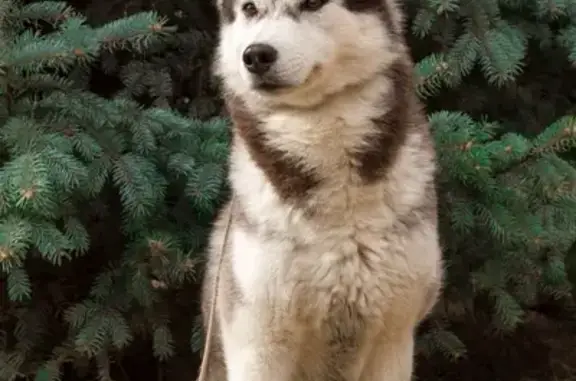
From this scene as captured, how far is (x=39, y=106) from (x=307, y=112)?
849 mm

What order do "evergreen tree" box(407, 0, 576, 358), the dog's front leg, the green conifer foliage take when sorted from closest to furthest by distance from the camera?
the dog's front leg < the green conifer foliage < "evergreen tree" box(407, 0, 576, 358)

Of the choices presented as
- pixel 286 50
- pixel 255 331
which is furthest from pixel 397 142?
pixel 255 331

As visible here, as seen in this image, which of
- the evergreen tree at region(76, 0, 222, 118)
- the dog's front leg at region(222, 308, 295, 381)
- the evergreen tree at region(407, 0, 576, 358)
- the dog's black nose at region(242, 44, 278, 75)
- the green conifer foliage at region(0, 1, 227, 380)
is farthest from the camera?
the evergreen tree at region(76, 0, 222, 118)

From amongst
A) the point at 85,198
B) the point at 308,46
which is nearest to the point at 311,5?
the point at 308,46

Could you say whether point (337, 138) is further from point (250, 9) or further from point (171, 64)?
point (171, 64)

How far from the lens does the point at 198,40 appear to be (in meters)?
3.17

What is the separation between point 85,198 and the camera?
2590 mm

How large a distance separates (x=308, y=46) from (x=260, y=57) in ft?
0.36

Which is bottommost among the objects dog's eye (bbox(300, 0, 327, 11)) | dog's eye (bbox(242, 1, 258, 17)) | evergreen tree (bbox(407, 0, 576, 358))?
evergreen tree (bbox(407, 0, 576, 358))

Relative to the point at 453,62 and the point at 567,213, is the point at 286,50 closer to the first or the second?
the point at 453,62

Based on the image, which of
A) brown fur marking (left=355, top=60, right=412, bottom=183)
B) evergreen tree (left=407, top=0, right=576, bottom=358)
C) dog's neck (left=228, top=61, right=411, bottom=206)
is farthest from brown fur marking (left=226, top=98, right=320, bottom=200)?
evergreen tree (left=407, top=0, right=576, bottom=358)

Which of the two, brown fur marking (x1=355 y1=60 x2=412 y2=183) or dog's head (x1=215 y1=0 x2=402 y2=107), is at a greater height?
dog's head (x1=215 y1=0 x2=402 y2=107)

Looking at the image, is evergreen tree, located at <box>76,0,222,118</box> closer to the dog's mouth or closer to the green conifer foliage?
the green conifer foliage

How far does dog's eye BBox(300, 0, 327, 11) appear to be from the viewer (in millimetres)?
2037
